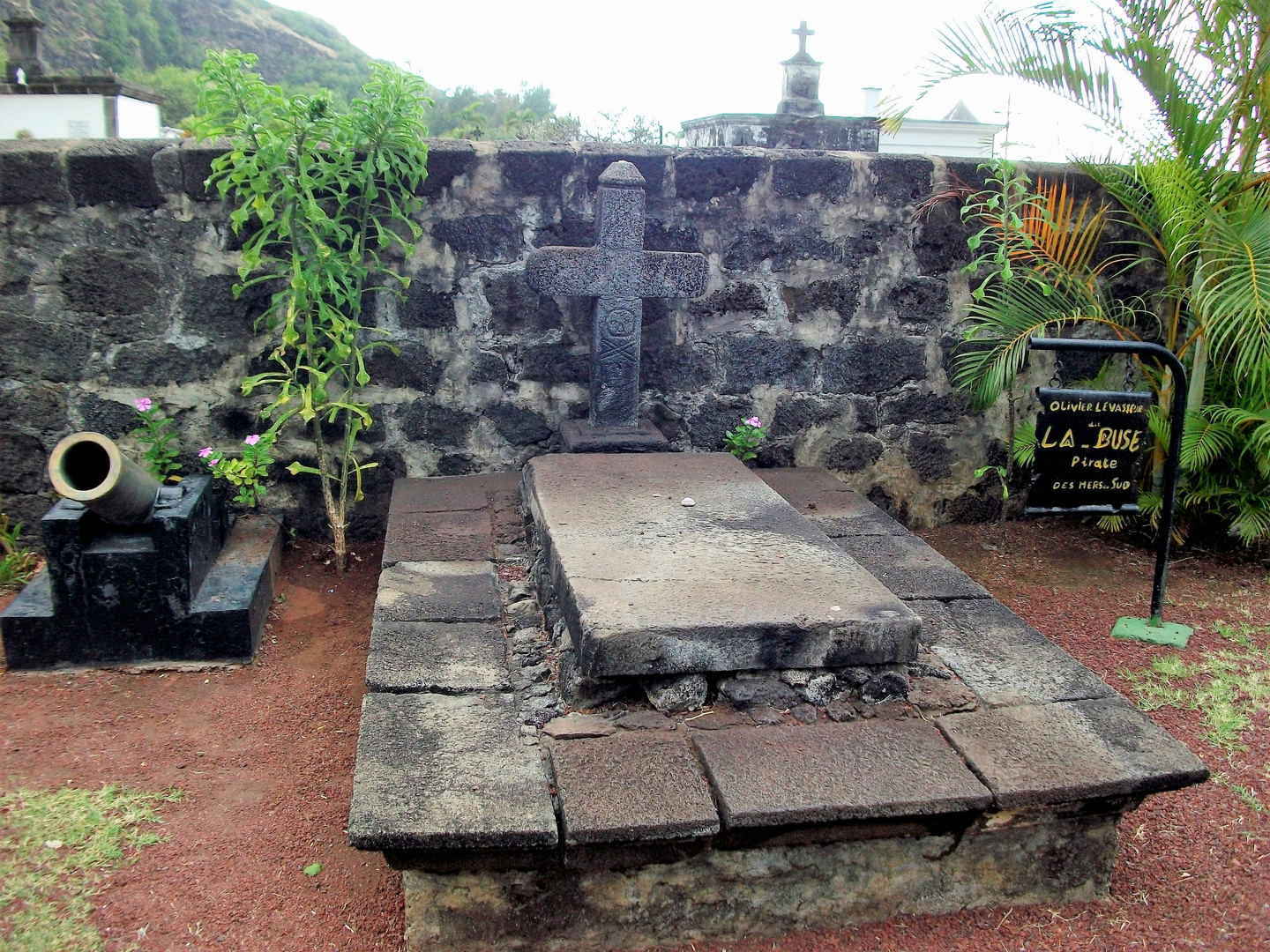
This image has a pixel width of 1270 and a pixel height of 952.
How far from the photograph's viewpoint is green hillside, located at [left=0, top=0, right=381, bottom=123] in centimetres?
2567

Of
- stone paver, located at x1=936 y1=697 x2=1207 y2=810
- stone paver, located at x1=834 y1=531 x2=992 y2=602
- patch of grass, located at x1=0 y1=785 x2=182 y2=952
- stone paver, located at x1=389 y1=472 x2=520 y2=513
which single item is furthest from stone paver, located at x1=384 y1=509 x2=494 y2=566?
stone paver, located at x1=936 y1=697 x2=1207 y2=810

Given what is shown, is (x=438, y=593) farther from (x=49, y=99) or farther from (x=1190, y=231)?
(x=49, y=99)

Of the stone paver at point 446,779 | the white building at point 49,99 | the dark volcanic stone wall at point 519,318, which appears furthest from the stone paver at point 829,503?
the white building at point 49,99

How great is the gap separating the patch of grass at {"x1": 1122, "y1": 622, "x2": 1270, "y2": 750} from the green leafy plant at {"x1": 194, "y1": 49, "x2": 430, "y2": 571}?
296 centimetres

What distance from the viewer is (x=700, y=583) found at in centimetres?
262

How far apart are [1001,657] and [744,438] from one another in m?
1.87

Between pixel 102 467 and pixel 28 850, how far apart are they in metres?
1.32

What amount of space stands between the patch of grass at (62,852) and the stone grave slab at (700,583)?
48.1 inches

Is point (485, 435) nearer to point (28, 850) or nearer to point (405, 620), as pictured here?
point (405, 620)

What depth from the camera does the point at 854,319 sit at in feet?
14.4

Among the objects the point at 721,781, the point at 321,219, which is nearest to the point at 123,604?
the point at 321,219

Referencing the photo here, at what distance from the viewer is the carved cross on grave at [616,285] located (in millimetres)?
3834

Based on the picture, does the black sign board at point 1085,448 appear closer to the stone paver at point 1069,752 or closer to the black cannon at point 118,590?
the stone paver at point 1069,752

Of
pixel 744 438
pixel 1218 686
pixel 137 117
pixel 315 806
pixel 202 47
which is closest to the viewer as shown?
pixel 315 806
